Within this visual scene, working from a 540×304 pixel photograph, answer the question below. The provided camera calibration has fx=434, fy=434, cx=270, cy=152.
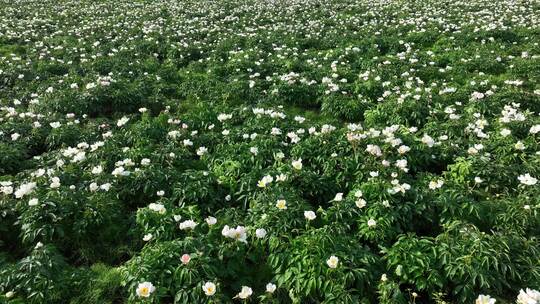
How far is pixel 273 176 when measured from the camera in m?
6.43

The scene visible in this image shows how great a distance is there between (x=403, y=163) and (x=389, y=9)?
16.2 meters

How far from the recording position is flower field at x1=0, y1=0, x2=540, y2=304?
4.76m

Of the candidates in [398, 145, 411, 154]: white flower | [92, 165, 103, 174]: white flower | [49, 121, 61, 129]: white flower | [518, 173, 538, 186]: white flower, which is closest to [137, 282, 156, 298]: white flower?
[92, 165, 103, 174]: white flower

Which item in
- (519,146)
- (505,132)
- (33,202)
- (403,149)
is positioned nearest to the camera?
(33,202)

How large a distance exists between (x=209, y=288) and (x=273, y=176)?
239 centimetres

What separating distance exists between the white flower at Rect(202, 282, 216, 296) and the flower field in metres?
0.13

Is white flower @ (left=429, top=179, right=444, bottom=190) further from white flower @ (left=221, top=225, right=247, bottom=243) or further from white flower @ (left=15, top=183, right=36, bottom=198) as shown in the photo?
white flower @ (left=15, top=183, right=36, bottom=198)

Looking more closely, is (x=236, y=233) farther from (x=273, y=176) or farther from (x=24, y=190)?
(x=24, y=190)

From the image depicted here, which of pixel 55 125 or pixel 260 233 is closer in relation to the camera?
pixel 260 233

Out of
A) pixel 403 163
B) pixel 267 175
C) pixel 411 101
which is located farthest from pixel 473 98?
pixel 267 175

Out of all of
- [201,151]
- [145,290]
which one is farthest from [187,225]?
[201,151]

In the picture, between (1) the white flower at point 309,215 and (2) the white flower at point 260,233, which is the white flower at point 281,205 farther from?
(2) the white flower at point 260,233

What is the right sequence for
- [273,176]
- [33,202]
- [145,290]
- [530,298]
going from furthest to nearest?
1. [273,176]
2. [33,202]
3. [145,290]
4. [530,298]

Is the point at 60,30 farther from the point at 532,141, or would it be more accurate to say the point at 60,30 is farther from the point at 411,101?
the point at 532,141
